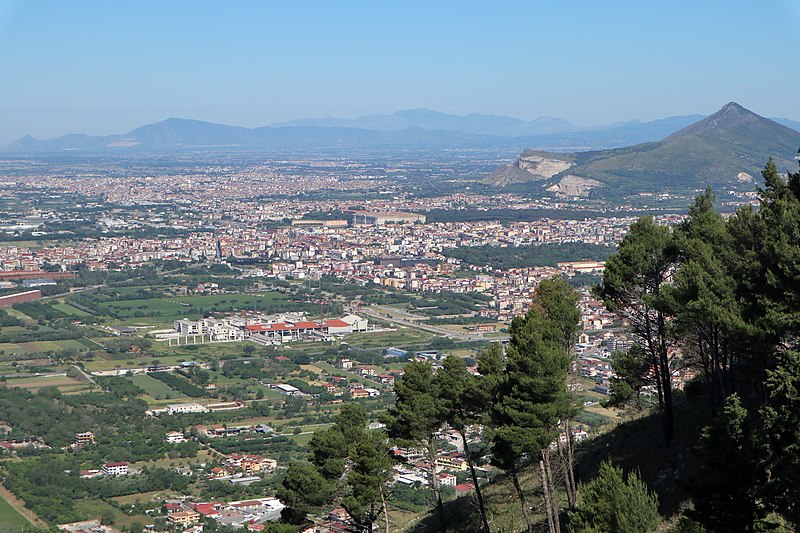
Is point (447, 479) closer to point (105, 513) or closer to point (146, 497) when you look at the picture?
point (146, 497)

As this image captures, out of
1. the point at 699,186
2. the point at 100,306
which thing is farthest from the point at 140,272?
the point at 699,186

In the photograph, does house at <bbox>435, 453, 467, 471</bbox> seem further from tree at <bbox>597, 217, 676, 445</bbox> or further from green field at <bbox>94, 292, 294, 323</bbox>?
green field at <bbox>94, 292, 294, 323</bbox>

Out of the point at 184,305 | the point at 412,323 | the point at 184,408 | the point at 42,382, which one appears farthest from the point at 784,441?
the point at 184,305

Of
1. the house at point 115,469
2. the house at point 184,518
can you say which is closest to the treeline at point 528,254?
the house at point 115,469

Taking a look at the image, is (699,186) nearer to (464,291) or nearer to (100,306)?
(464,291)

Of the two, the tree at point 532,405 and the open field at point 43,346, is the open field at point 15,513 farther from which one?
the open field at point 43,346
